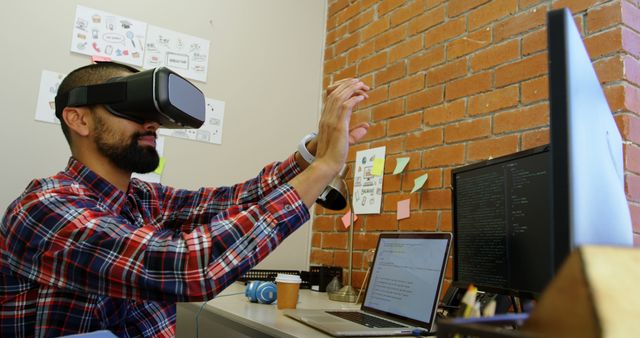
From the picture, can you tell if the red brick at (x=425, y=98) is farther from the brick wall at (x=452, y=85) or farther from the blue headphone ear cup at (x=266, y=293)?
the blue headphone ear cup at (x=266, y=293)

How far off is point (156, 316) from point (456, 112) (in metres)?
1.23

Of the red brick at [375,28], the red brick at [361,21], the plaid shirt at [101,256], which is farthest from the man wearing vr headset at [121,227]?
the red brick at [361,21]

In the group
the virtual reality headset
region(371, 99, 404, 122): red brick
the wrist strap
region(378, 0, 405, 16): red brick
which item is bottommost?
the wrist strap

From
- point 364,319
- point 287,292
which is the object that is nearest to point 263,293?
point 287,292

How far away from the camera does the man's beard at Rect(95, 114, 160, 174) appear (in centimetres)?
124

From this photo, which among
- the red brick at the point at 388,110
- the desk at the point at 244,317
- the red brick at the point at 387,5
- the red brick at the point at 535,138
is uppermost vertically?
the red brick at the point at 387,5

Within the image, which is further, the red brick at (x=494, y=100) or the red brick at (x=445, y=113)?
the red brick at (x=445, y=113)

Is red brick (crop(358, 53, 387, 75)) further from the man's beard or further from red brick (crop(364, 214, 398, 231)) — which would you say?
the man's beard

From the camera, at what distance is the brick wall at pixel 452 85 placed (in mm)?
1388

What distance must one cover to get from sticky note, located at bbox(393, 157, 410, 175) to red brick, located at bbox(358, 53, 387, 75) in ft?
1.60

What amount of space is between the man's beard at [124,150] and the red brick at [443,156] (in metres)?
1.03

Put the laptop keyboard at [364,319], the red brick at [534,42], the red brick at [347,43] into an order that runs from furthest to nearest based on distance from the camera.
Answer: the red brick at [347,43] < the red brick at [534,42] < the laptop keyboard at [364,319]

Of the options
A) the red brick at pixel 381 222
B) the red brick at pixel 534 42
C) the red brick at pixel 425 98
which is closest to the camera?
the red brick at pixel 534 42

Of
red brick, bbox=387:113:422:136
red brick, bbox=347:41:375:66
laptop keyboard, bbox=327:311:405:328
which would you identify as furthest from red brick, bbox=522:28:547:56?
laptop keyboard, bbox=327:311:405:328
